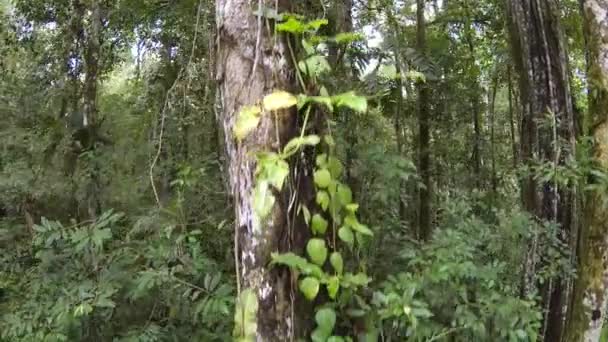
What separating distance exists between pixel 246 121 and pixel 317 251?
39 centimetres

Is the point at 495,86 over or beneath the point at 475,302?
over

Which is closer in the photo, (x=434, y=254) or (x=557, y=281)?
(x=434, y=254)

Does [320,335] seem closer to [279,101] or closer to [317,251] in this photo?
[317,251]

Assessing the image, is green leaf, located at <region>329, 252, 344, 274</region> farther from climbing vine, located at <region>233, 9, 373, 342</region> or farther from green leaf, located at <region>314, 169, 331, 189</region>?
green leaf, located at <region>314, 169, 331, 189</region>

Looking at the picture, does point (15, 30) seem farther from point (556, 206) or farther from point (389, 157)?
point (556, 206)

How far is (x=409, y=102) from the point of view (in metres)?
6.96

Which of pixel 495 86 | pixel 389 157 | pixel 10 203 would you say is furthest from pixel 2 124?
pixel 495 86

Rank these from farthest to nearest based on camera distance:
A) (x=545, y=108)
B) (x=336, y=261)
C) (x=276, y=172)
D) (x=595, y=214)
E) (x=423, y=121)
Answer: (x=423, y=121) < (x=545, y=108) < (x=595, y=214) < (x=336, y=261) < (x=276, y=172)

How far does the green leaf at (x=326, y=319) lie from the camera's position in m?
1.43

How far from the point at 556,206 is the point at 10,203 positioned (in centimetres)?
513

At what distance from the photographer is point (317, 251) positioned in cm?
142

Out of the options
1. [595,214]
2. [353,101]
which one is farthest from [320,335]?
[595,214]

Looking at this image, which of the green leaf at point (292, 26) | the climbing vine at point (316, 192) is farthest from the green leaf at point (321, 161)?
the green leaf at point (292, 26)

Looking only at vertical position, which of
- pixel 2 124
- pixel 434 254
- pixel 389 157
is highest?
pixel 2 124
